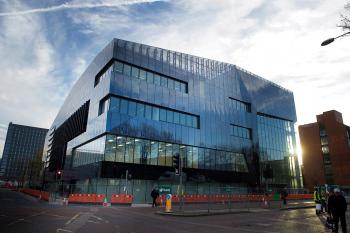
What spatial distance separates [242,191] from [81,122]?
99.8 ft

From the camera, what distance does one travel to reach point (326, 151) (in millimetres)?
90250

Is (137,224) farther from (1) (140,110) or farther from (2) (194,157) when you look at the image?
(2) (194,157)

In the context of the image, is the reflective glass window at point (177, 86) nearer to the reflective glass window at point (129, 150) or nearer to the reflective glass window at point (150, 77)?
the reflective glass window at point (150, 77)

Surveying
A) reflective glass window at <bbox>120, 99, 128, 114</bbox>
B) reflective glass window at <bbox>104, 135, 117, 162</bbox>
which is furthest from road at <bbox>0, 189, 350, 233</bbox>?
reflective glass window at <bbox>120, 99, 128, 114</bbox>

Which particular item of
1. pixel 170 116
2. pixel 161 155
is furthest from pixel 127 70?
pixel 161 155

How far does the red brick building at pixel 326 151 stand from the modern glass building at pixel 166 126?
104 feet

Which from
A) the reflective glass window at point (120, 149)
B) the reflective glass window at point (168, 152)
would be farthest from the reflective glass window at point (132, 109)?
the reflective glass window at point (168, 152)

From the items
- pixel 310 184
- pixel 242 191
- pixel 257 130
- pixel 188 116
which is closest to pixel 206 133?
pixel 188 116

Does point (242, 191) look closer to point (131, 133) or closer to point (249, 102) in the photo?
point (249, 102)

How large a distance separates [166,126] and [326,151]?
70.8 m

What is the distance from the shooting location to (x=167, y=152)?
4062 cm

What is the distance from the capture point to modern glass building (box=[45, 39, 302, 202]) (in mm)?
36812

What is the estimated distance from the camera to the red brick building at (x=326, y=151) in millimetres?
84250

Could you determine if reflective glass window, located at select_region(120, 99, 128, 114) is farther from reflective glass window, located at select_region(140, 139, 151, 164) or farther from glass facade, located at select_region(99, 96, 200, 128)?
reflective glass window, located at select_region(140, 139, 151, 164)
